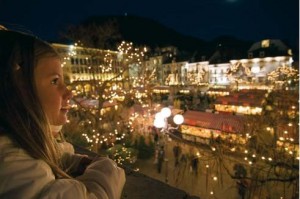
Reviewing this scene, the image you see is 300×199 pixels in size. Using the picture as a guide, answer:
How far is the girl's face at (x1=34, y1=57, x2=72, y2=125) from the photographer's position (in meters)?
1.10

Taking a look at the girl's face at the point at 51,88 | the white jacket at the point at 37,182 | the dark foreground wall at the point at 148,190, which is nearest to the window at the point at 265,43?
the dark foreground wall at the point at 148,190

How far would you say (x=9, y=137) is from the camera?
935mm

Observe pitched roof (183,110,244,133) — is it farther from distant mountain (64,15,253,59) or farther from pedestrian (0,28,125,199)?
distant mountain (64,15,253,59)

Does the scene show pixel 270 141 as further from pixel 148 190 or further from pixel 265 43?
pixel 265 43

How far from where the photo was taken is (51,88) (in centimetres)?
114

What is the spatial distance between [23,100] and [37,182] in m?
0.36

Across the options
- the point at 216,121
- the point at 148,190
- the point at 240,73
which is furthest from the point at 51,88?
the point at 240,73

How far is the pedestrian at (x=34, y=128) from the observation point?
2.79 feet

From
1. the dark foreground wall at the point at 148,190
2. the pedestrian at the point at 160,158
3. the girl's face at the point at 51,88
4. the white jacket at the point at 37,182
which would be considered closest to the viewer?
the white jacket at the point at 37,182

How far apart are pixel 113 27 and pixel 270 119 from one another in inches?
323

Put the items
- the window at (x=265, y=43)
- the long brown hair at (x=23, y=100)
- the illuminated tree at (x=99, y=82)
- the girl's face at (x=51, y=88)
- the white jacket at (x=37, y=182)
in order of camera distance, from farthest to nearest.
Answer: the window at (x=265, y=43)
the illuminated tree at (x=99, y=82)
the girl's face at (x=51, y=88)
the long brown hair at (x=23, y=100)
the white jacket at (x=37, y=182)

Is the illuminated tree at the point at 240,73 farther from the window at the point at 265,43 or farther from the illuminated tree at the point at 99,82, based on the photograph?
the illuminated tree at the point at 99,82

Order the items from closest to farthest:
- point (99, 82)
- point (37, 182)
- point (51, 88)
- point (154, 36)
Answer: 1. point (37, 182)
2. point (51, 88)
3. point (99, 82)
4. point (154, 36)

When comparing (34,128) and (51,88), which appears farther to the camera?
(51,88)
